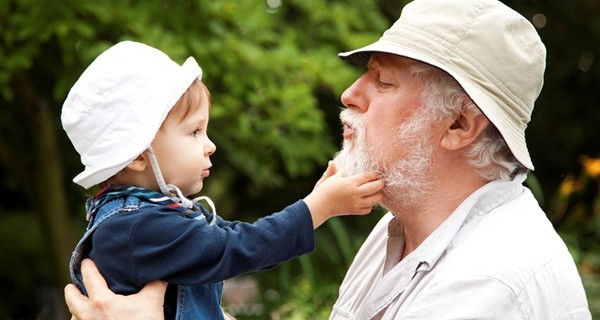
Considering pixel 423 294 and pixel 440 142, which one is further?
pixel 440 142

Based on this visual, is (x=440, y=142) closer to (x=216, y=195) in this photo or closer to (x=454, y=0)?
(x=454, y=0)

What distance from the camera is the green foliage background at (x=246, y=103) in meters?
4.92

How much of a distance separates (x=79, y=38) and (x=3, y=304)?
4.92 metres

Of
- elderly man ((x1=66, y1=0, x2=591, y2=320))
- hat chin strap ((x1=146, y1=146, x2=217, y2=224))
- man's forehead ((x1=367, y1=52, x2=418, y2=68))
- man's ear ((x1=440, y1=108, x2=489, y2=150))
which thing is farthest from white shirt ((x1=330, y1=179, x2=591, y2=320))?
hat chin strap ((x1=146, y1=146, x2=217, y2=224))

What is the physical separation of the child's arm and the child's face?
0.30 m

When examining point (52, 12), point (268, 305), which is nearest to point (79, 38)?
point (52, 12)

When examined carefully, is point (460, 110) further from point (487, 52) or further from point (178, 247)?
point (178, 247)

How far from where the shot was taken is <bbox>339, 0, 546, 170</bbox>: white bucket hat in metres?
2.55

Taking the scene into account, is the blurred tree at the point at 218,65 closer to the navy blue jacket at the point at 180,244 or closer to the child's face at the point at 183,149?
the child's face at the point at 183,149

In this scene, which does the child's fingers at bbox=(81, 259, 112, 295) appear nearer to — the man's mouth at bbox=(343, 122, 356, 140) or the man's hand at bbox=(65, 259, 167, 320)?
the man's hand at bbox=(65, 259, 167, 320)

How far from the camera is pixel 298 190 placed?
780cm

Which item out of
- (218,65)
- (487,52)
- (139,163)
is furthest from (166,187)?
(218,65)

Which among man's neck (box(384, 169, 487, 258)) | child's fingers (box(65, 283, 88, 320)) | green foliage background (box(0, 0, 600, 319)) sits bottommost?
green foliage background (box(0, 0, 600, 319))

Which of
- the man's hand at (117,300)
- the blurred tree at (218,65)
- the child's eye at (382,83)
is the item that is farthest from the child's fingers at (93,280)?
the blurred tree at (218,65)
